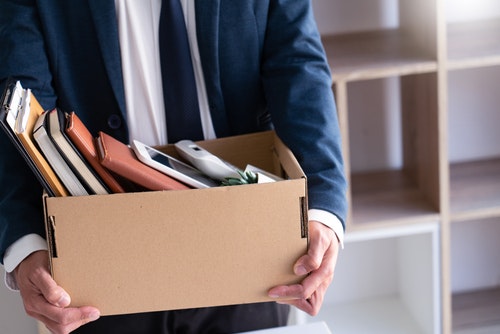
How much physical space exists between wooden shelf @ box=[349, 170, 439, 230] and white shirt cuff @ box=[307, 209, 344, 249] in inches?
26.7

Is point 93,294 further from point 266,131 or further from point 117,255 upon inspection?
point 266,131

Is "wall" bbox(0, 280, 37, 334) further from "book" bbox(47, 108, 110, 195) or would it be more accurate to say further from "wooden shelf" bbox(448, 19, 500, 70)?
"wooden shelf" bbox(448, 19, 500, 70)

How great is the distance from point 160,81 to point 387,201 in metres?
0.89

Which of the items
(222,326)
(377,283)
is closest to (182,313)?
(222,326)

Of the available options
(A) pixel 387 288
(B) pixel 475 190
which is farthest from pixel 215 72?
(A) pixel 387 288

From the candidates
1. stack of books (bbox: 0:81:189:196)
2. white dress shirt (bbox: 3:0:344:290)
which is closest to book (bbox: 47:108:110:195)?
stack of books (bbox: 0:81:189:196)

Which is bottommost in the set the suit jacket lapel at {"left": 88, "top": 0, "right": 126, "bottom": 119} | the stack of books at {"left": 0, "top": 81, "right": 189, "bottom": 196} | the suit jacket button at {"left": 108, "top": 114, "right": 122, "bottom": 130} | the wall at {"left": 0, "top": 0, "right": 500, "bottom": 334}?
the wall at {"left": 0, "top": 0, "right": 500, "bottom": 334}

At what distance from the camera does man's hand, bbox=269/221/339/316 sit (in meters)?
1.19

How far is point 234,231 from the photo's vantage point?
1153 millimetres

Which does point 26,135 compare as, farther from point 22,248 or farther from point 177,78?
point 177,78

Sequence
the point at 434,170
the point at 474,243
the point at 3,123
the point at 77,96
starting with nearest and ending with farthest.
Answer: the point at 3,123
the point at 77,96
the point at 434,170
the point at 474,243

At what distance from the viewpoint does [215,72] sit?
4.59 feet

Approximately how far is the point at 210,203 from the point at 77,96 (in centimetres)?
42

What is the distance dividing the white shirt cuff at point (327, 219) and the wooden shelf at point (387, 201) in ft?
2.22
